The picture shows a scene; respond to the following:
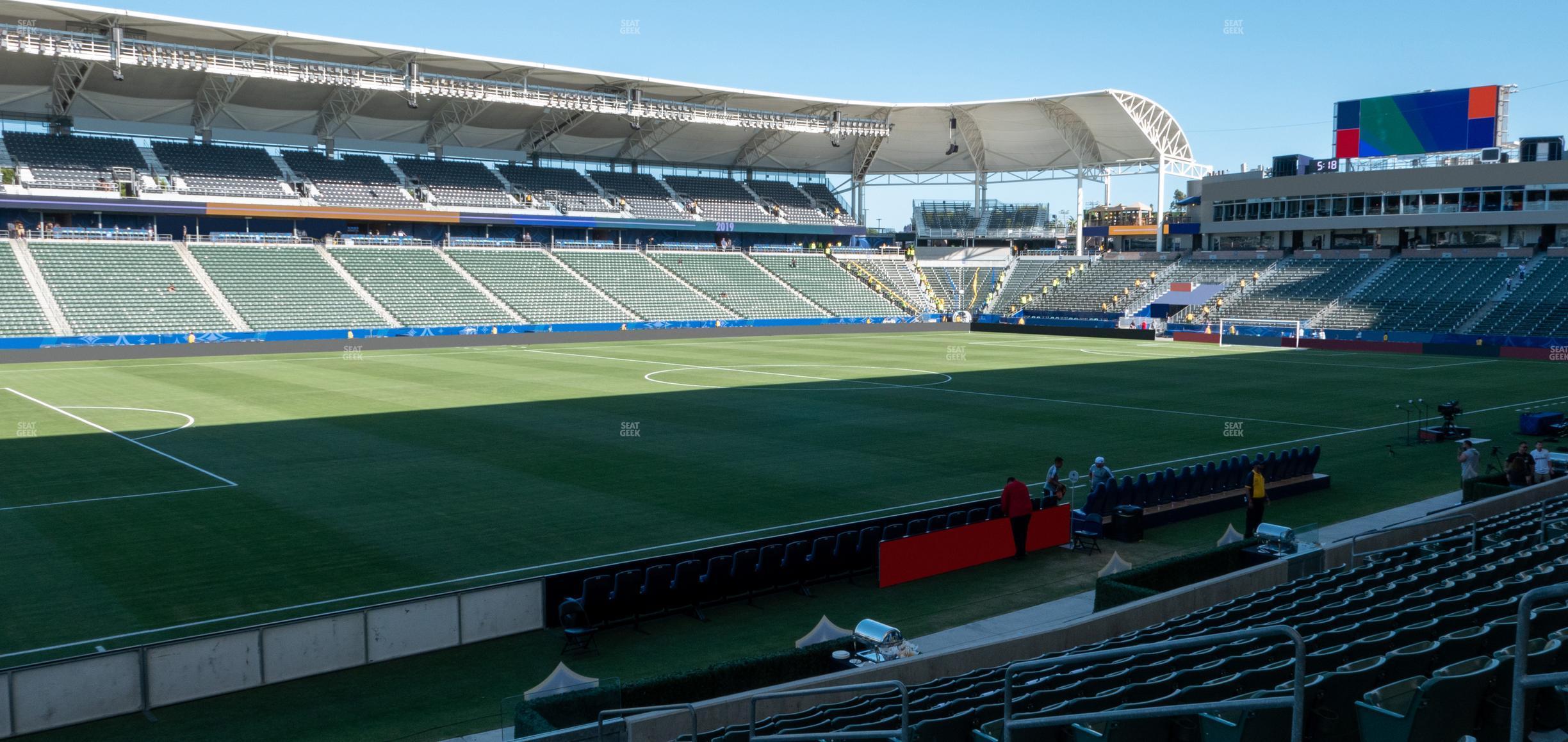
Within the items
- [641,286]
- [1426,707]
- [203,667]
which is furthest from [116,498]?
[641,286]

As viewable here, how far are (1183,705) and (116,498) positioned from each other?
71.5ft

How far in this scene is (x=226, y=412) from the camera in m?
32.9

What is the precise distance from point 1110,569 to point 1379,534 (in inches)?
140

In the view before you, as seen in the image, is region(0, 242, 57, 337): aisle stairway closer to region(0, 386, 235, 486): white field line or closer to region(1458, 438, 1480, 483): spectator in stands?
region(0, 386, 235, 486): white field line

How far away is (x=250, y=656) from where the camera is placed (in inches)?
473

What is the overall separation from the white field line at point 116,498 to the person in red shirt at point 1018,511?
15636mm

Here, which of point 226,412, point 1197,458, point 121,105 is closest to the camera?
point 1197,458

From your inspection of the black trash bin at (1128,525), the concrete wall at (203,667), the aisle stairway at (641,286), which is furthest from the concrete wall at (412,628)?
the aisle stairway at (641,286)

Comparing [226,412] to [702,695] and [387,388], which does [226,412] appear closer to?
[387,388]

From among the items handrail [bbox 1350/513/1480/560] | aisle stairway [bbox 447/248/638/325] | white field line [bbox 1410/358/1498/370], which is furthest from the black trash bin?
aisle stairway [bbox 447/248/638/325]

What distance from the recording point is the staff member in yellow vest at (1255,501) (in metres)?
18.6

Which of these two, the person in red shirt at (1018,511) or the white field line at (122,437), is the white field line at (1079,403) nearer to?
the person in red shirt at (1018,511)

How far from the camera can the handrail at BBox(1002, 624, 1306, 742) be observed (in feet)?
16.1

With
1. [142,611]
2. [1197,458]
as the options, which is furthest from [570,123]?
[142,611]
